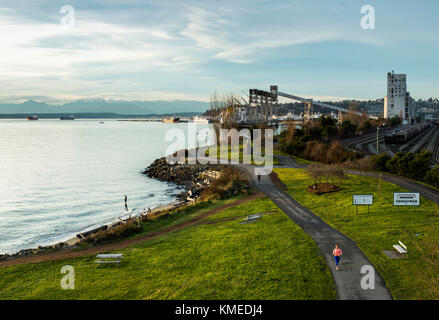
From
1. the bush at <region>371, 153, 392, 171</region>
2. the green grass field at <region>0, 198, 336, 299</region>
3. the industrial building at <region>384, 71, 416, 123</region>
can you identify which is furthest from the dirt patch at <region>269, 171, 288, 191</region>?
the industrial building at <region>384, 71, 416, 123</region>

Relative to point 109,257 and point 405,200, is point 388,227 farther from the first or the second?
point 109,257

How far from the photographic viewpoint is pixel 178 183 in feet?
176

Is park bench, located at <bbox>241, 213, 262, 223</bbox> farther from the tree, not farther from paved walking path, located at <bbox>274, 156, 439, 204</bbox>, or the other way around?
the tree

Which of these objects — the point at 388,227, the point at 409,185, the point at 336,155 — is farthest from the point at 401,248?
the point at 336,155

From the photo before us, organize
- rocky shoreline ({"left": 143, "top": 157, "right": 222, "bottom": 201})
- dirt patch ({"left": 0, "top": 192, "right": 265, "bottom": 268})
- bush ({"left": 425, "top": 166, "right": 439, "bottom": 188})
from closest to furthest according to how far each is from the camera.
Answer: dirt patch ({"left": 0, "top": 192, "right": 265, "bottom": 268})
bush ({"left": 425, "top": 166, "right": 439, "bottom": 188})
rocky shoreline ({"left": 143, "top": 157, "right": 222, "bottom": 201})

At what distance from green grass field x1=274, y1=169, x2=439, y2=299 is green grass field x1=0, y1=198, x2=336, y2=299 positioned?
2949 millimetres

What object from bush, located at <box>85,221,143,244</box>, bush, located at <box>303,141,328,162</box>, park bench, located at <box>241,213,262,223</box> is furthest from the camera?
bush, located at <box>303,141,328,162</box>

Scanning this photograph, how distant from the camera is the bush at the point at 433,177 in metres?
31.2

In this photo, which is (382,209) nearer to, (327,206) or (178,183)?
(327,206)

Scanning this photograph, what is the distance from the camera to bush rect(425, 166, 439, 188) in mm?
31250

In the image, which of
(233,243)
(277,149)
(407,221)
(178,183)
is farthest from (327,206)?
(277,149)

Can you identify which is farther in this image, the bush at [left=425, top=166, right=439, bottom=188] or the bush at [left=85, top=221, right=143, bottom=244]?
the bush at [left=425, top=166, right=439, bottom=188]

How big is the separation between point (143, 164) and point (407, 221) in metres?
62.0

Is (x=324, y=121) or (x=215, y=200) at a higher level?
(x=324, y=121)
